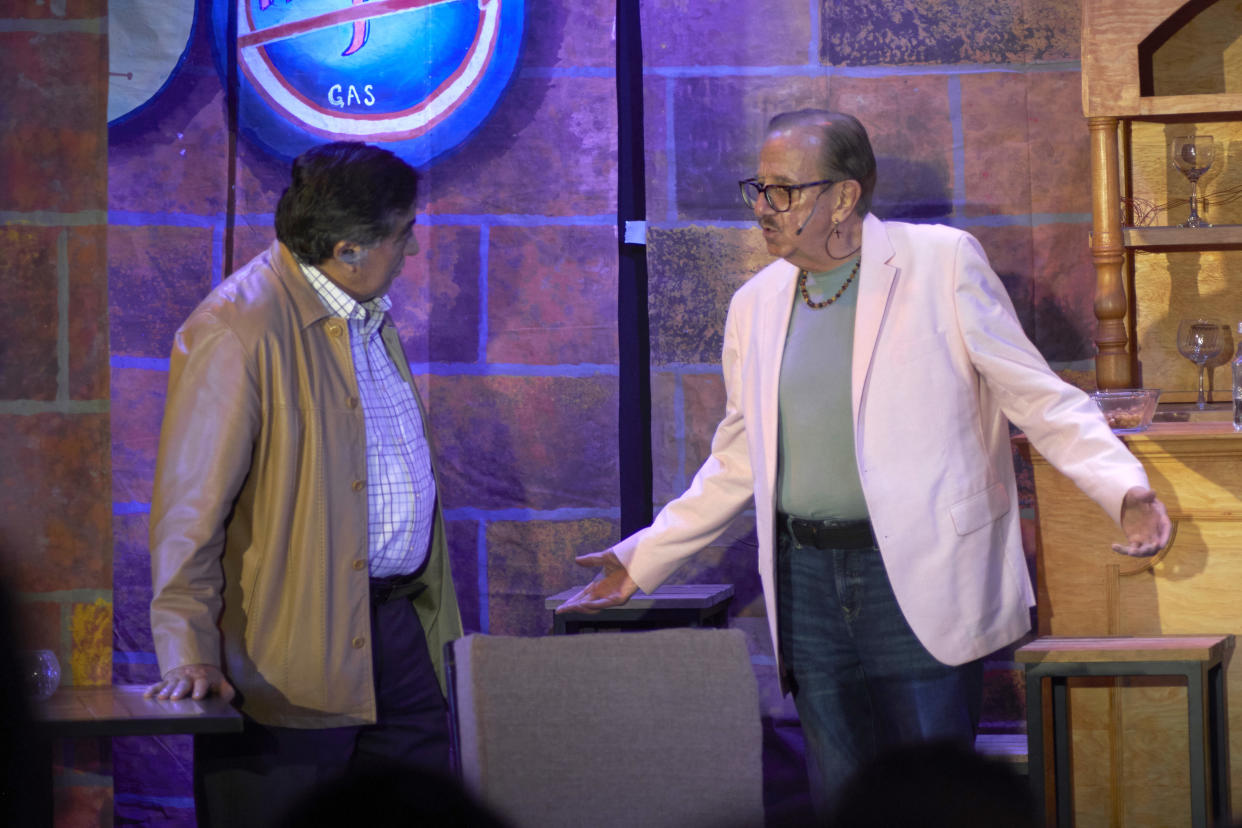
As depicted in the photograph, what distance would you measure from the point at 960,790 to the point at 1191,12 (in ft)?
8.45

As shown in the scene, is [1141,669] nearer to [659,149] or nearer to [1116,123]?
[1116,123]

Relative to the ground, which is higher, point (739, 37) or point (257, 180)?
point (739, 37)

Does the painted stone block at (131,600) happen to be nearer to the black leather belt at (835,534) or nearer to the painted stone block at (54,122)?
the painted stone block at (54,122)

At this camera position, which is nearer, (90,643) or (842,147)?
(842,147)

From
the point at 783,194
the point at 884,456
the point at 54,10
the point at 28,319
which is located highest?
the point at 54,10

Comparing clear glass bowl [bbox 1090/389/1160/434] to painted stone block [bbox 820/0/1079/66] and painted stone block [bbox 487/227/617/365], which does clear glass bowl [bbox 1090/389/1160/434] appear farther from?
painted stone block [bbox 487/227/617/365]

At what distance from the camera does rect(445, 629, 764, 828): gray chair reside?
1755 mm

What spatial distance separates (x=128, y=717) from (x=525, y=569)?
1566 millimetres

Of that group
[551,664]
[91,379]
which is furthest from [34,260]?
[551,664]

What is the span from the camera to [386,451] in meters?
2.45

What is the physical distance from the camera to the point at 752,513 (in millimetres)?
3320

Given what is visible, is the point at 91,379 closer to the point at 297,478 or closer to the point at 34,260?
the point at 34,260

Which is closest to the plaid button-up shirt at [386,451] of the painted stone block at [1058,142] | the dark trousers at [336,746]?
the dark trousers at [336,746]

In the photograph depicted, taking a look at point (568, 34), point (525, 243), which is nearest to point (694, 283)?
point (525, 243)
